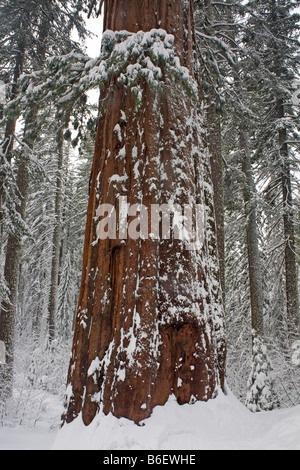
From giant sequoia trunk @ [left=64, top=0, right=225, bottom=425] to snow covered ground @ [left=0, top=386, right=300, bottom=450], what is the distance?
0.30ft

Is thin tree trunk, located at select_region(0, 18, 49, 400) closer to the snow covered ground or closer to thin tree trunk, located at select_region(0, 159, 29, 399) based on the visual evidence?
thin tree trunk, located at select_region(0, 159, 29, 399)

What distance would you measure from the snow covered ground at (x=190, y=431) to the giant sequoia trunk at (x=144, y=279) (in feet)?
0.30

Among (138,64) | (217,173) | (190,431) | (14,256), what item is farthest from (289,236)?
(190,431)

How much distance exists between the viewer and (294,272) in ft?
37.6

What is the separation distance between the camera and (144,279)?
2779 millimetres

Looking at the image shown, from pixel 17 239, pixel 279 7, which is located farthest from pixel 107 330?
pixel 279 7

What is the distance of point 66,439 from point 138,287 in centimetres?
132

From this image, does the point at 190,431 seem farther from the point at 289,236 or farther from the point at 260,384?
the point at 289,236

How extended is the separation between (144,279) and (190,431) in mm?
1185

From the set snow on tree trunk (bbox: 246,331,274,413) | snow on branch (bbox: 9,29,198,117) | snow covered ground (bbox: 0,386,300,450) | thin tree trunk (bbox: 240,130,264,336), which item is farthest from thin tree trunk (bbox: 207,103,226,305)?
snow covered ground (bbox: 0,386,300,450)

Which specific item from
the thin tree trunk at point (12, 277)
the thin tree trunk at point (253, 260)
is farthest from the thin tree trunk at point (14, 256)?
the thin tree trunk at point (253, 260)
